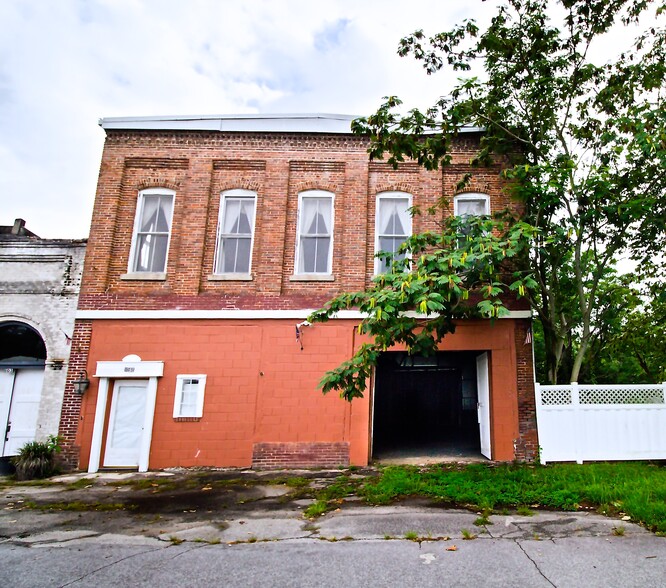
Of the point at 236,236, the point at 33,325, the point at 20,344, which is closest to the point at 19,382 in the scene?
the point at 20,344

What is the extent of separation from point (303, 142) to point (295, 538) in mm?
8794

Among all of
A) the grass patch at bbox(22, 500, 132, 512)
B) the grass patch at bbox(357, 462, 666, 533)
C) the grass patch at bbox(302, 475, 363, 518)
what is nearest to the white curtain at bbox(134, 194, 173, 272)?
the grass patch at bbox(22, 500, 132, 512)

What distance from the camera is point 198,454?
982 cm

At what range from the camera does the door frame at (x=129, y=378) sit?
32.4 ft

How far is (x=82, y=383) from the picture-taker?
998 cm

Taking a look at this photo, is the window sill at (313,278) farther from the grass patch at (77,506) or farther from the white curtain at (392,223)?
the grass patch at (77,506)

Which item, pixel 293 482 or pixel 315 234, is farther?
pixel 315 234

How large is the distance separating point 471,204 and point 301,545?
8.54 m

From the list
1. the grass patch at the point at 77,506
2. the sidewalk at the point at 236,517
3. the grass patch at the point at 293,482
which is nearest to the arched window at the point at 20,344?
the sidewalk at the point at 236,517

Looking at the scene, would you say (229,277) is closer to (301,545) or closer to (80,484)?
(80,484)

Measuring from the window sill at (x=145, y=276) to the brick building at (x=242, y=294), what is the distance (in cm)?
3

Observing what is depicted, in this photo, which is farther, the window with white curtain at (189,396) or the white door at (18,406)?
the white door at (18,406)

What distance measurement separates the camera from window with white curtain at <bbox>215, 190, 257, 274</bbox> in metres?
10.9

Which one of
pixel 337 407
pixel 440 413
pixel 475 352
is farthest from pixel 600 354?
pixel 337 407
